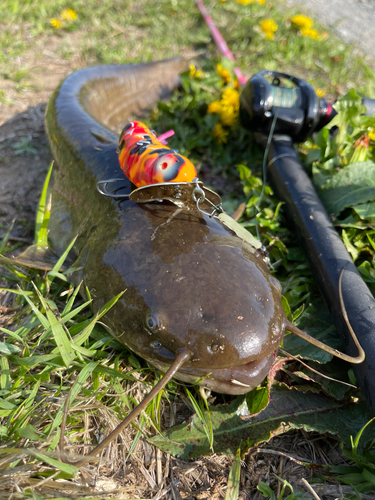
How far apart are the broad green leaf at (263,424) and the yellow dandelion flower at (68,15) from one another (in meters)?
5.41

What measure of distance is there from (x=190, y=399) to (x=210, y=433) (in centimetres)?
18

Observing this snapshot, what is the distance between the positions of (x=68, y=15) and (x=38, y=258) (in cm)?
435

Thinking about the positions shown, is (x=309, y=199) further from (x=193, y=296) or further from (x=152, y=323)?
(x=152, y=323)

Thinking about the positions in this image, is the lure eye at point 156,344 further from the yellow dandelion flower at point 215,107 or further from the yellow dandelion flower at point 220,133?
the yellow dandelion flower at point 215,107

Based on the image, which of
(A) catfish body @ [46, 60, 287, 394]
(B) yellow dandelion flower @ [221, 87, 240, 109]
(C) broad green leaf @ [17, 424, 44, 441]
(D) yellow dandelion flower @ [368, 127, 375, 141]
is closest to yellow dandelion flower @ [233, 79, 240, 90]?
(B) yellow dandelion flower @ [221, 87, 240, 109]

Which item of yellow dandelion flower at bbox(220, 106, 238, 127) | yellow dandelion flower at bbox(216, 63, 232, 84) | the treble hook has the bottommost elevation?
yellow dandelion flower at bbox(220, 106, 238, 127)

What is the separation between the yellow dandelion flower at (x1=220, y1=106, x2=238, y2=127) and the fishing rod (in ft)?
1.48

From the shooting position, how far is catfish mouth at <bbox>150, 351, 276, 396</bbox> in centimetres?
161

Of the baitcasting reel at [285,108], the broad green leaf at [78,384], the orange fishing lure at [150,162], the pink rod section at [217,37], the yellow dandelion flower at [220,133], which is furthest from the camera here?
the pink rod section at [217,37]

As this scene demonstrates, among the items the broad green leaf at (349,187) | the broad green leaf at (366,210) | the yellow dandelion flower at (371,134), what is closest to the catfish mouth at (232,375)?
the broad green leaf at (366,210)

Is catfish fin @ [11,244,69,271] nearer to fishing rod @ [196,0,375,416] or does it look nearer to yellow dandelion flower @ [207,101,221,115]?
fishing rod @ [196,0,375,416]

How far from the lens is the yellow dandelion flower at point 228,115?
356 cm

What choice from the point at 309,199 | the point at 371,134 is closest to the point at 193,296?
the point at 309,199

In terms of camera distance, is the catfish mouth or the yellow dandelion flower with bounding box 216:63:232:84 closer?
the catfish mouth
